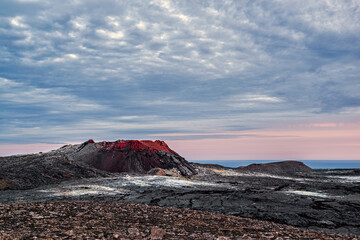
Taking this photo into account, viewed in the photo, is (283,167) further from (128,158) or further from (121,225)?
(121,225)

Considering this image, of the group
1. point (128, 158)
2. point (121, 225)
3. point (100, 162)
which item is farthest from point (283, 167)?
point (121, 225)

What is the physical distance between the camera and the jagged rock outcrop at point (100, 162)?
1970cm

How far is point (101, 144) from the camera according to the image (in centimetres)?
3067

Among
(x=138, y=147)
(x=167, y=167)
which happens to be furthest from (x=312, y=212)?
(x=138, y=147)

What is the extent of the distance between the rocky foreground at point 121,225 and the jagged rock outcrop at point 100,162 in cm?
1256

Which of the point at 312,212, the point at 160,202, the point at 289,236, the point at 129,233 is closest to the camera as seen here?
the point at 129,233

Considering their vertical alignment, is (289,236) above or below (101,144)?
below

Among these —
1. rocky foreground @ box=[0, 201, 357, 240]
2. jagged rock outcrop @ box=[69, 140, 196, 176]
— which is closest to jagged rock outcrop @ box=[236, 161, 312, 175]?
jagged rock outcrop @ box=[69, 140, 196, 176]

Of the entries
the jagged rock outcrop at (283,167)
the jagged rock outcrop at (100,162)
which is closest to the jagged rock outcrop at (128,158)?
the jagged rock outcrop at (100,162)

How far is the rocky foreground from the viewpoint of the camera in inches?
206

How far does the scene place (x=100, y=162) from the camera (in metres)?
27.8

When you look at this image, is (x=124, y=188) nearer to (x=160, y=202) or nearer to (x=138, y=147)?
(x=160, y=202)

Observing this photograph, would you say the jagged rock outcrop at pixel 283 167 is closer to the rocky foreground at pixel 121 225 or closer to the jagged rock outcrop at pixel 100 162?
the jagged rock outcrop at pixel 100 162

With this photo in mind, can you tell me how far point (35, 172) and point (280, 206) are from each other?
1533 cm
